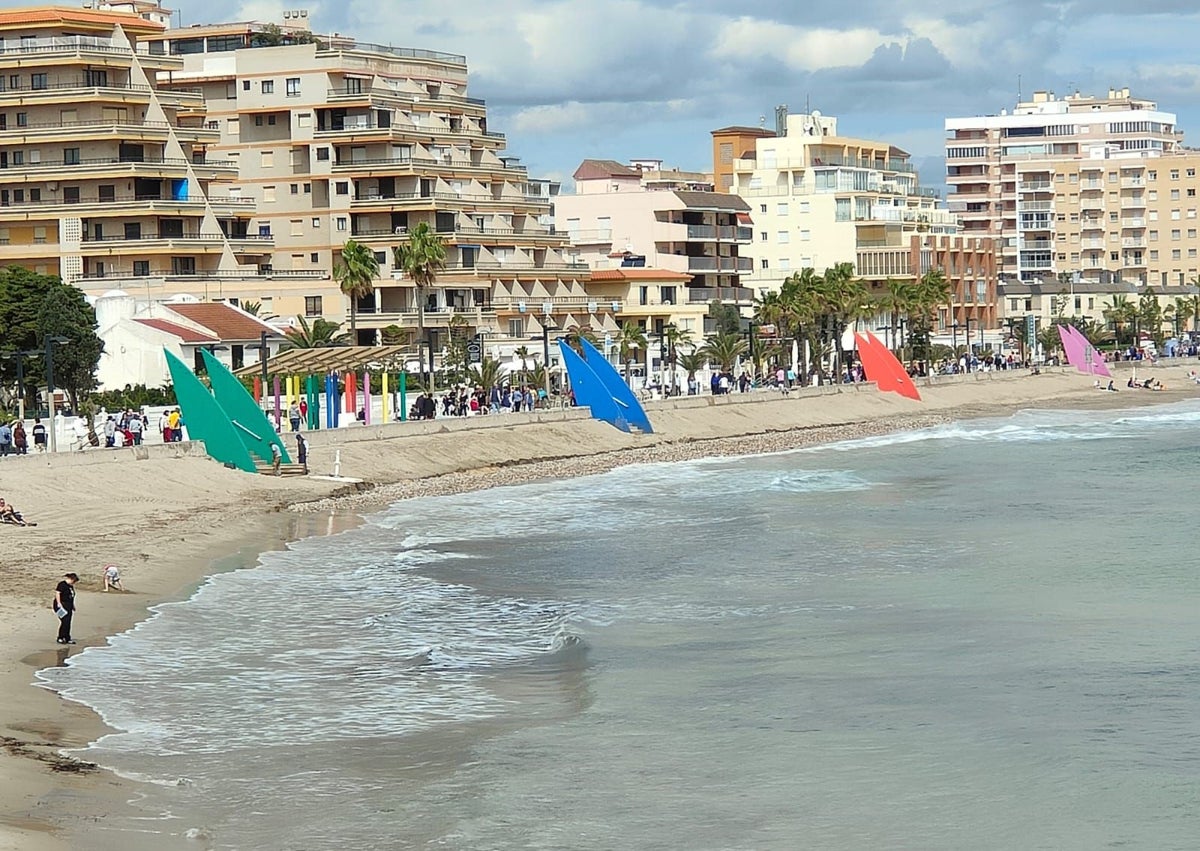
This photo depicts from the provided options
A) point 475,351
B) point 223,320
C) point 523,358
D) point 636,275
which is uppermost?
point 636,275

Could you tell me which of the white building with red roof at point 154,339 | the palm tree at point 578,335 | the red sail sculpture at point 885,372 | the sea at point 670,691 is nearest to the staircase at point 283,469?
the sea at point 670,691

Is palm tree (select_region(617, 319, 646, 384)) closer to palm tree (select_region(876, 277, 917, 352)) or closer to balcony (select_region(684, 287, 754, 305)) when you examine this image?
balcony (select_region(684, 287, 754, 305))

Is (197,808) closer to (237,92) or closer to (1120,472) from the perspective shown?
(1120,472)

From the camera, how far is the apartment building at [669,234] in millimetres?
109312

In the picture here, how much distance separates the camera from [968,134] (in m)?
175

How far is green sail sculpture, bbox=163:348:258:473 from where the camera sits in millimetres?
47594

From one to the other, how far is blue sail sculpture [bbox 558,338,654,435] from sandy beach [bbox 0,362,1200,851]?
0.58 meters

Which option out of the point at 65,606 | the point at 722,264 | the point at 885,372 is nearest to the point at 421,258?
the point at 885,372

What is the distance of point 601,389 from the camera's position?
211 feet

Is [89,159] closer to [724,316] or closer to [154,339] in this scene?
[154,339]

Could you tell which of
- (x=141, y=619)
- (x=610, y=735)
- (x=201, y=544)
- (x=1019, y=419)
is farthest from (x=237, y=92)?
(x=610, y=735)

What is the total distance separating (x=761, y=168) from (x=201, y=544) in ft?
308

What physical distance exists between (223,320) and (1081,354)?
55.5 m

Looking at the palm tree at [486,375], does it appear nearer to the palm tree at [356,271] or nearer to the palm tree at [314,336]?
the palm tree at [314,336]
